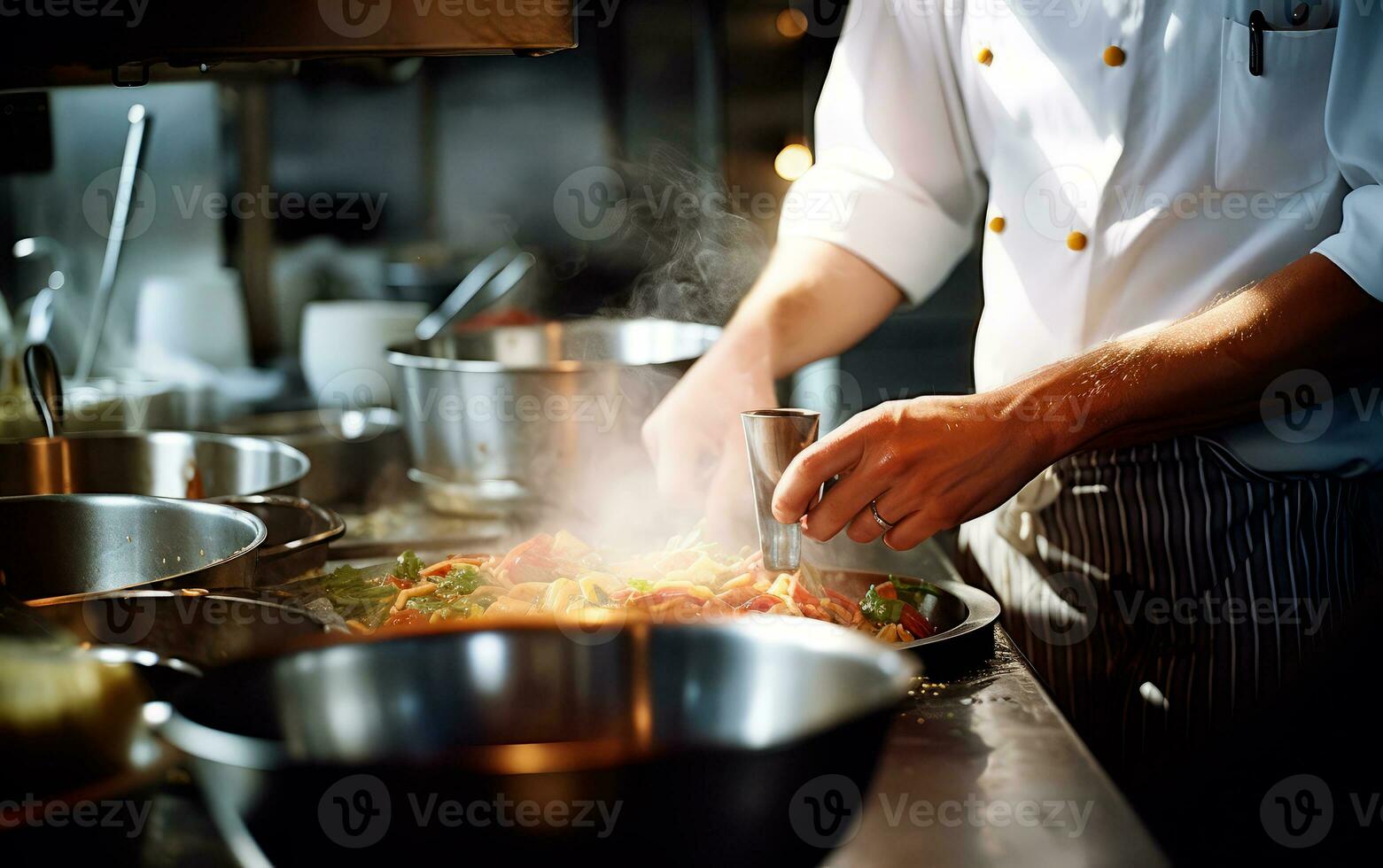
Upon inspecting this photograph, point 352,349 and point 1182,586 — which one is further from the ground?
point 352,349

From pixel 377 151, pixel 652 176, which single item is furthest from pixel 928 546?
pixel 377 151

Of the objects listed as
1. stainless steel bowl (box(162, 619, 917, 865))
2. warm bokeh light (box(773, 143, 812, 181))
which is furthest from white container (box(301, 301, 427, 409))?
stainless steel bowl (box(162, 619, 917, 865))

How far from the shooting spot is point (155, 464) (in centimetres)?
163

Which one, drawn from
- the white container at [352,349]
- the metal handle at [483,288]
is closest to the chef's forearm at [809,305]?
the white container at [352,349]

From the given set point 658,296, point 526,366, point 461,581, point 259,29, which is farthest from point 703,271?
point 259,29

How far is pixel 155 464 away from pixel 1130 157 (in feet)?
4.75

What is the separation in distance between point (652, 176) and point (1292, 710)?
3.84 m

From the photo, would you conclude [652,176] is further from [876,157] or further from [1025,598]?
[1025,598]

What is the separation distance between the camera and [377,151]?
499 cm

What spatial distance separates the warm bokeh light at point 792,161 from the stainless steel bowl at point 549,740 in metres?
3.90

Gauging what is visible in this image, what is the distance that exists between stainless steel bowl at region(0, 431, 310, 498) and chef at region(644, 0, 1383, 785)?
56 cm

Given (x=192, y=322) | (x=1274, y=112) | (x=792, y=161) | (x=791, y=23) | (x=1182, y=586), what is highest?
(x=791, y=23)

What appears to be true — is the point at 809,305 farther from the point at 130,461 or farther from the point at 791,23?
the point at 791,23

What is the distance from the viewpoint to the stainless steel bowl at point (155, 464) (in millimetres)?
1557
